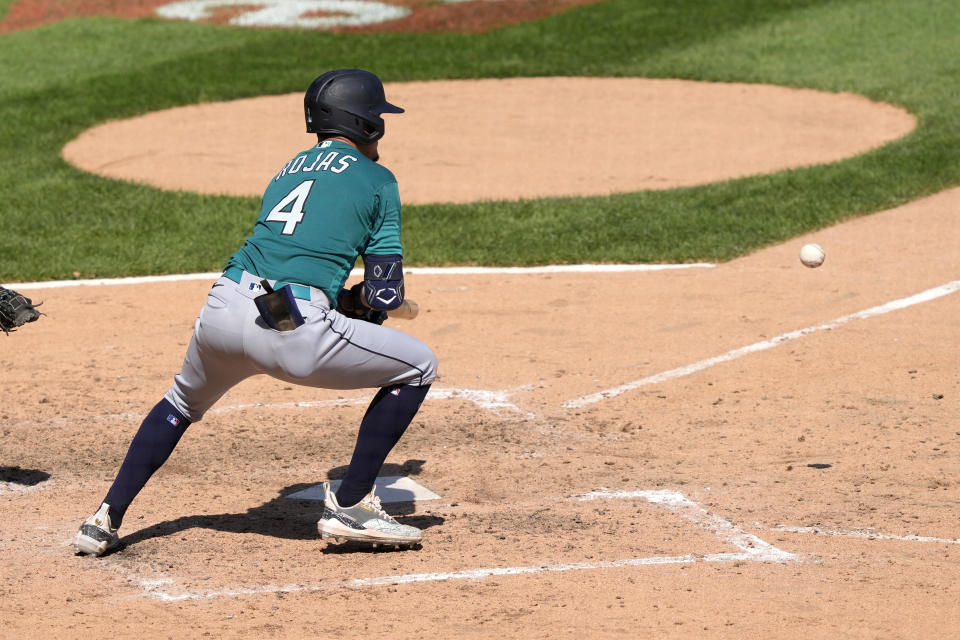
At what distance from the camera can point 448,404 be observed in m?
7.95

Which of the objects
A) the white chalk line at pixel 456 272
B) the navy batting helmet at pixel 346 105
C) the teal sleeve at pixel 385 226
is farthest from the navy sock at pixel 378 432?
the white chalk line at pixel 456 272

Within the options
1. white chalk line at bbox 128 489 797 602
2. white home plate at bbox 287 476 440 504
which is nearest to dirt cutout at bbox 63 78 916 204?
white home plate at bbox 287 476 440 504

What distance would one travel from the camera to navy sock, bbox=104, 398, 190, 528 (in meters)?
5.83

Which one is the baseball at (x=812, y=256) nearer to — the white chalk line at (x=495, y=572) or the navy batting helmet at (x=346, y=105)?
the white chalk line at (x=495, y=572)

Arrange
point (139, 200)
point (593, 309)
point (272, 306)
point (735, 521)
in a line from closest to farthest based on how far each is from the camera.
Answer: point (272, 306) → point (735, 521) → point (593, 309) → point (139, 200)

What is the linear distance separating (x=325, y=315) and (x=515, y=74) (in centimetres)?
1522

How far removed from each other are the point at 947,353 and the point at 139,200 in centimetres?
831

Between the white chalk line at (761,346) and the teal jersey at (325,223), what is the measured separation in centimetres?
258

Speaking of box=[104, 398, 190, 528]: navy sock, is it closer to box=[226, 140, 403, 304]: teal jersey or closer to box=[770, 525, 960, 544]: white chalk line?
box=[226, 140, 403, 304]: teal jersey

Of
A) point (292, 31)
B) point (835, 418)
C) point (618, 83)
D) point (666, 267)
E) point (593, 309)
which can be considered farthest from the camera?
point (292, 31)

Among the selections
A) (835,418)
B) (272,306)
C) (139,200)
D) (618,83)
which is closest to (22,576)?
(272,306)

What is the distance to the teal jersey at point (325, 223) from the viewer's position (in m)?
5.54

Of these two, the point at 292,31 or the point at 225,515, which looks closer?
the point at 225,515

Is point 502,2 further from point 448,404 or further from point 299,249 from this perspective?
point 299,249
